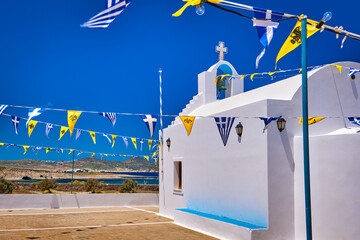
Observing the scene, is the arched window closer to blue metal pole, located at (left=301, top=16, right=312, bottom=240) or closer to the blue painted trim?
the blue painted trim

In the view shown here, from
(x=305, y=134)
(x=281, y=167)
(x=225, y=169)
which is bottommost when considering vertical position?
(x=225, y=169)

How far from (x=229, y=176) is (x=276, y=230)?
2065 millimetres

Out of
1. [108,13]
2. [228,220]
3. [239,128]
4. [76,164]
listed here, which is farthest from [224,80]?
[76,164]

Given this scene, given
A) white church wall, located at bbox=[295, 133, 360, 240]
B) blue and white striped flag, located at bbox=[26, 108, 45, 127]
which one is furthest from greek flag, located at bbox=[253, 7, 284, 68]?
blue and white striped flag, located at bbox=[26, 108, 45, 127]

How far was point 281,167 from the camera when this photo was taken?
858 cm

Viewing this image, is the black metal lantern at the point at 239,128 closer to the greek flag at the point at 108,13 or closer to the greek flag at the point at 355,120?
the greek flag at the point at 355,120

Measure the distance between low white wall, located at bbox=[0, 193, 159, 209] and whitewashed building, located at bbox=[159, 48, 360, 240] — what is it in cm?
823

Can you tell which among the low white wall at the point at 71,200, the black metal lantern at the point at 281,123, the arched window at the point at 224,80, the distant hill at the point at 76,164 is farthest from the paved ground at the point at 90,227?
the distant hill at the point at 76,164

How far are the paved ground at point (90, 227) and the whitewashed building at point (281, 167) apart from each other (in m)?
0.95

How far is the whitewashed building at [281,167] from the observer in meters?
7.63

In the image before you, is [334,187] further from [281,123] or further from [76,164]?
[76,164]

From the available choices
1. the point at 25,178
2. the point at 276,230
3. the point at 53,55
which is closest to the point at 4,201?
the point at 276,230

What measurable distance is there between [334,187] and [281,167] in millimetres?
1262

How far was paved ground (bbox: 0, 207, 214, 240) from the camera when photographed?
9930mm
